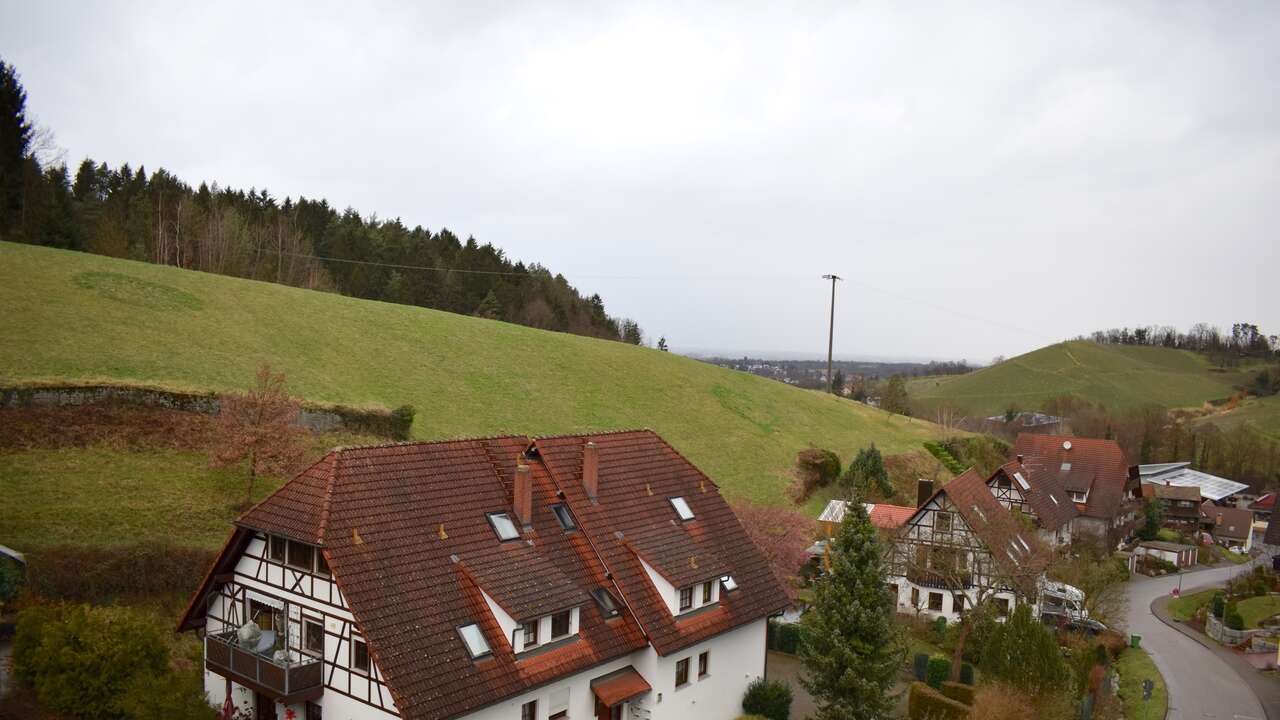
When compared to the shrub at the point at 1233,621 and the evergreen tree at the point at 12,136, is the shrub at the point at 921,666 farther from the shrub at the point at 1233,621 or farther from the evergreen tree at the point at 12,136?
the evergreen tree at the point at 12,136

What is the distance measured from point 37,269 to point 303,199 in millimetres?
53293

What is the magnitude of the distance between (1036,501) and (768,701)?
38391 millimetres

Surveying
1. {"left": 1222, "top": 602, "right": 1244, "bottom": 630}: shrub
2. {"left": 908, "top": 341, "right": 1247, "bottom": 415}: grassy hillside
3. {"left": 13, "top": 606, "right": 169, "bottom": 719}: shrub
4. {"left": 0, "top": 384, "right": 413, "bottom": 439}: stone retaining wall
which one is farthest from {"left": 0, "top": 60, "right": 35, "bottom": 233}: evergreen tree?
{"left": 908, "top": 341, "right": 1247, "bottom": 415}: grassy hillside

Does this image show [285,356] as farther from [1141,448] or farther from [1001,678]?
[1141,448]

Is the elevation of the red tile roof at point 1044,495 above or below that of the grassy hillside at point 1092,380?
below

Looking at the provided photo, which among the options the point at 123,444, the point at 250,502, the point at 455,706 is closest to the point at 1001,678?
the point at 455,706

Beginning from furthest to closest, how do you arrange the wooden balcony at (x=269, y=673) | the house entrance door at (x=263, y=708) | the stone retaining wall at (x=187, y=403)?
the stone retaining wall at (x=187, y=403) < the house entrance door at (x=263, y=708) < the wooden balcony at (x=269, y=673)

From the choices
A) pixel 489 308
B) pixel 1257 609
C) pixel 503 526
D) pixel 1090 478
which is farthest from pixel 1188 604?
pixel 489 308

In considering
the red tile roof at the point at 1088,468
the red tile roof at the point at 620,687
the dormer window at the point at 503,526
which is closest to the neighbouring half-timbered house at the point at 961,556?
the red tile roof at the point at 620,687

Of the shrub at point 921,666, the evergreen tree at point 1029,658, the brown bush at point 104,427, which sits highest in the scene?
the brown bush at point 104,427

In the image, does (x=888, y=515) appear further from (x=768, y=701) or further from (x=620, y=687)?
(x=620, y=687)

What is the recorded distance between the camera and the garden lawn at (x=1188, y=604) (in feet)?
159

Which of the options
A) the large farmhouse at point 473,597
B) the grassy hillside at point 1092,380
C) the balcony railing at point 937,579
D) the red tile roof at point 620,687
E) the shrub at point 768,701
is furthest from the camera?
the grassy hillside at point 1092,380

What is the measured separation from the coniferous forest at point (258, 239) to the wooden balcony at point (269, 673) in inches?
2232
